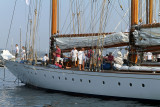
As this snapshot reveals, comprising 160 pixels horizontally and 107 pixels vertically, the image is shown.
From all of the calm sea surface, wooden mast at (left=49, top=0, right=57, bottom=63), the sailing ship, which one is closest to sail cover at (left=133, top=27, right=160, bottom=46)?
the sailing ship

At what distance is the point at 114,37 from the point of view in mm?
22188

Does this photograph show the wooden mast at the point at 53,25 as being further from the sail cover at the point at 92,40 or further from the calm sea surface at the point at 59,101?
the calm sea surface at the point at 59,101

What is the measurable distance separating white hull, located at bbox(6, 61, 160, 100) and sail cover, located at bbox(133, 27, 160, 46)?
8.22 feet

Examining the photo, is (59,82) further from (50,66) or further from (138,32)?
(138,32)

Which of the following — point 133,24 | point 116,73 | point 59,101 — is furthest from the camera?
point 133,24

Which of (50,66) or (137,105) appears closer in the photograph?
(137,105)

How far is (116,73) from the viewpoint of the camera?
65.7ft

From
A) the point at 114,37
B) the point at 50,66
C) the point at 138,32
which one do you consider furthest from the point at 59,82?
the point at 138,32

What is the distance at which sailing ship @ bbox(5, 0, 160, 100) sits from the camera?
63.4 ft

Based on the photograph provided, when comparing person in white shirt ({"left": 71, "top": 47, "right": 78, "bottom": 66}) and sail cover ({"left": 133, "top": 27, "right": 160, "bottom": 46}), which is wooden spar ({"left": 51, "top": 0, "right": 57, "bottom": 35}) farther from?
sail cover ({"left": 133, "top": 27, "right": 160, "bottom": 46})

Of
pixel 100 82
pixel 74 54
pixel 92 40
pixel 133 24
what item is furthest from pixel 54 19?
pixel 100 82

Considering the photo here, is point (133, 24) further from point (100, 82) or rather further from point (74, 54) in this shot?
point (74, 54)

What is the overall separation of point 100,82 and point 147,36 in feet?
13.5

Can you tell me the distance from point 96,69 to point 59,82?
146 inches
